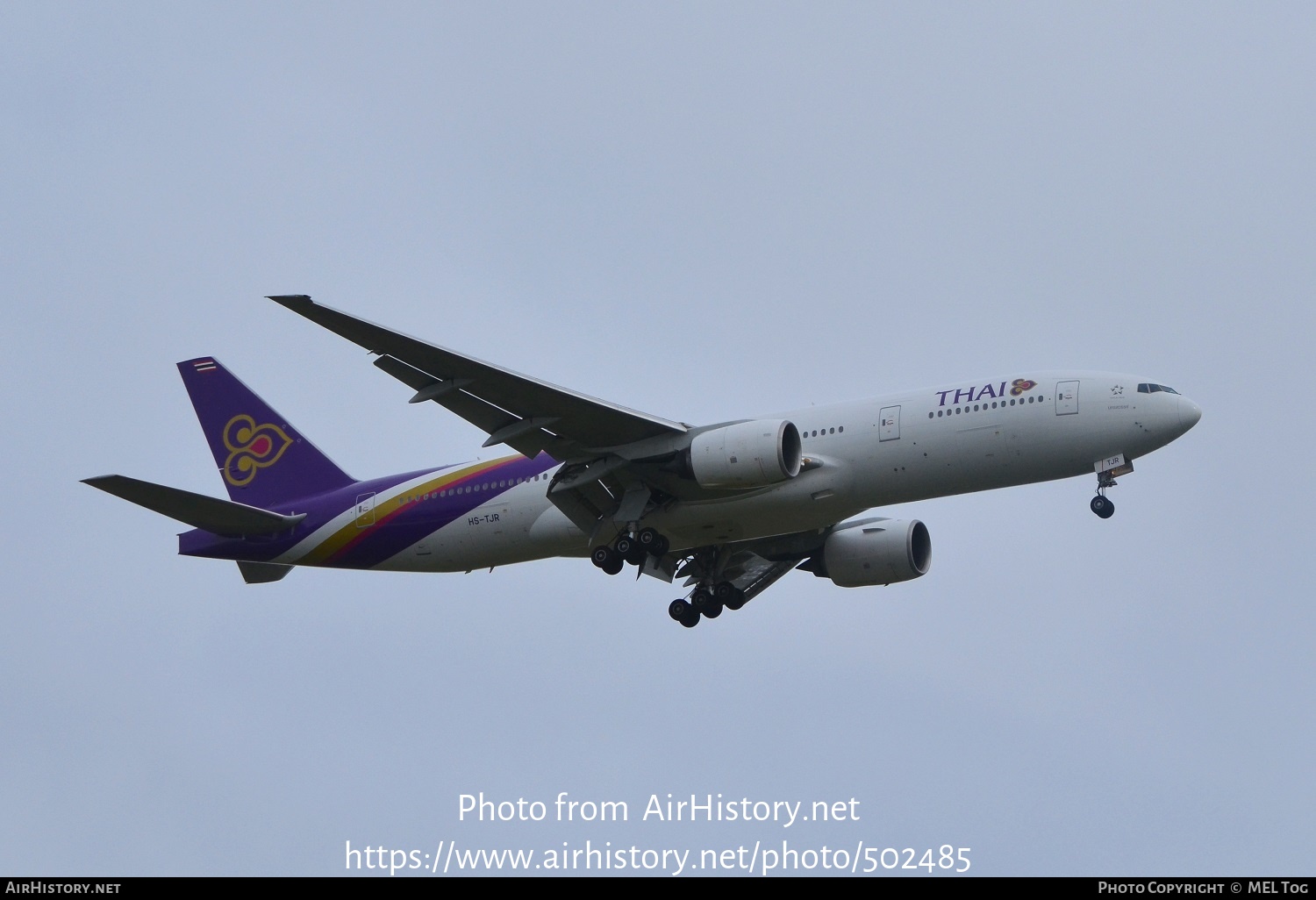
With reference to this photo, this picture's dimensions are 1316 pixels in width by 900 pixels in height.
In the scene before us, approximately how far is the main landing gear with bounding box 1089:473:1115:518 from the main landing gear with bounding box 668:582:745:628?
10362 millimetres

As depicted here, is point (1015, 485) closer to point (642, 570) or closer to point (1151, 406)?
point (1151, 406)

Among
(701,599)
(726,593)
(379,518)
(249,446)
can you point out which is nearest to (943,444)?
(726,593)

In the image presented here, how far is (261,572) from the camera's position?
40.6m

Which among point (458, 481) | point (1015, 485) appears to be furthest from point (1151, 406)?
point (458, 481)

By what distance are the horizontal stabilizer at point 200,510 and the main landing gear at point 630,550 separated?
344 inches

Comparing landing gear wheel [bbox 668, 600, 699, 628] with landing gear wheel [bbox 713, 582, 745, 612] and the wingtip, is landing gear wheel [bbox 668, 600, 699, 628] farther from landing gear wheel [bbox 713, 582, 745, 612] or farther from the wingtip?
the wingtip

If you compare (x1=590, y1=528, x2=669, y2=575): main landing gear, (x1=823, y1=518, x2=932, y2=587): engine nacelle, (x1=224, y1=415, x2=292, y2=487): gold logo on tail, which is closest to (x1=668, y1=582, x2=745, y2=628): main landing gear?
(x1=823, y1=518, x2=932, y2=587): engine nacelle

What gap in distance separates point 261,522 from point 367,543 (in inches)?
111

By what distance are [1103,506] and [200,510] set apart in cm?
2127

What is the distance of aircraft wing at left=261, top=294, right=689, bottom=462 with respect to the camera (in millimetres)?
32344

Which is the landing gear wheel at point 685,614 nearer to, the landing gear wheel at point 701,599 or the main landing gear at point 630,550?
the landing gear wheel at point 701,599

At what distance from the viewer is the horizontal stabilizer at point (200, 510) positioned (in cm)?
3500

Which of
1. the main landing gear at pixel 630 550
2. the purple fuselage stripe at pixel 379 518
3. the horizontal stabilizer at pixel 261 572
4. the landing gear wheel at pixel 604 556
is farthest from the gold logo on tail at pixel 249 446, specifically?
the main landing gear at pixel 630 550

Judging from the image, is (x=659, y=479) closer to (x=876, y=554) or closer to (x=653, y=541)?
(x=653, y=541)
